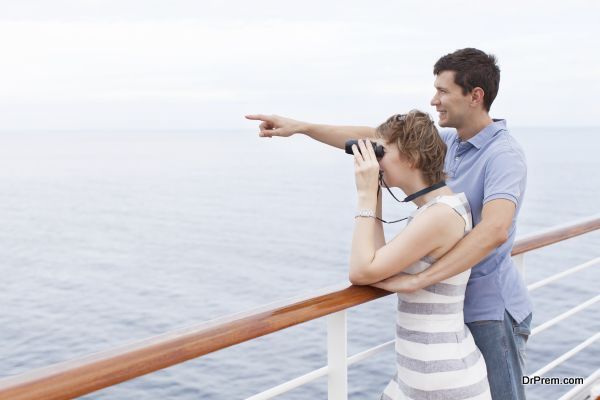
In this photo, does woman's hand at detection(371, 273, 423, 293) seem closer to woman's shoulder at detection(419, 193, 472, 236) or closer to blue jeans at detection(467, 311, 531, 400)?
woman's shoulder at detection(419, 193, 472, 236)

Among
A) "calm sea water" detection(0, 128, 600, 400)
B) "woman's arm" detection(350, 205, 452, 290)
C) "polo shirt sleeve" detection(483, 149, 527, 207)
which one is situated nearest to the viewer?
"woman's arm" detection(350, 205, 452, 290)

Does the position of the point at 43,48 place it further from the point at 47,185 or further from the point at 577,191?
the point at 577,191

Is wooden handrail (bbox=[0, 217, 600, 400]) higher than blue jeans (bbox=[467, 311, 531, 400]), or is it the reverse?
wooden handrail (bbox=[0, 217, 600, 400])

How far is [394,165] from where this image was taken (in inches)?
63.9

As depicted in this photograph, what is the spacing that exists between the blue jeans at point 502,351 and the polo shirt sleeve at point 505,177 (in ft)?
1.11

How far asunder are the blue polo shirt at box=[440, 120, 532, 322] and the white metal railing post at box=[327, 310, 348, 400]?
38 cm

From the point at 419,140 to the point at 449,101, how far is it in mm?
304

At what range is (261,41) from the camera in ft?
312

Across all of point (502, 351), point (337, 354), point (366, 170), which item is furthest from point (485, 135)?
point (337, 354)

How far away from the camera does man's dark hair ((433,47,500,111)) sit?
5.94 ft

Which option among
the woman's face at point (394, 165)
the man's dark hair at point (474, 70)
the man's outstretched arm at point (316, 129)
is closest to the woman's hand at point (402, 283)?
the woman's face at point (394, 165)

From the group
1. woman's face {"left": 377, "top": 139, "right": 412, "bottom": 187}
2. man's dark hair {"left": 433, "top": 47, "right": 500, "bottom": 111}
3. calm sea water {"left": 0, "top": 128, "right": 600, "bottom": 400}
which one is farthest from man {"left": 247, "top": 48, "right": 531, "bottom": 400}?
calm sea water {"left": 0, "top": 128, "right": 600, "bottom": 400}

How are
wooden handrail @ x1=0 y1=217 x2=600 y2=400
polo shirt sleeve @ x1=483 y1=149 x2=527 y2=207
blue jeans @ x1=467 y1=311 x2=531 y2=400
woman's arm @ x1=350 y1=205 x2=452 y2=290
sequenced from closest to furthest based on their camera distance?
1. wooden handrail @ x1=0 y1=217 x2=600 y2=400
2. woman's arm @ x1=350 y1=205 x2=452 y2=290
3. polo shirt sleeve @ x1=483 y1=149 x2=527 y2=207
4. blue jeans @ x1=467 y1=311 x2=531 y2=400

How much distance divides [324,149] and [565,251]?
9345 centimetres
